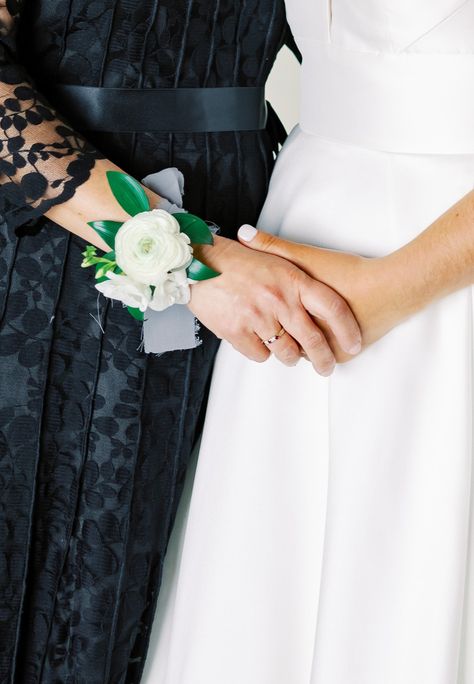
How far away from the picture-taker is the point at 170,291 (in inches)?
40.7

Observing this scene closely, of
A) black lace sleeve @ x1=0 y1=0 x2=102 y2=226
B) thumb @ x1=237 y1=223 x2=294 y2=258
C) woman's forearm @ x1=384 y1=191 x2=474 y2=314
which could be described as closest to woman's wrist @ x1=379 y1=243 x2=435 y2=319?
woman's forearm @ x1=384 y1=191 x2=474 y2=314

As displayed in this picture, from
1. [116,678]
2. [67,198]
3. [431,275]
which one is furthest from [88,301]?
[116,678]

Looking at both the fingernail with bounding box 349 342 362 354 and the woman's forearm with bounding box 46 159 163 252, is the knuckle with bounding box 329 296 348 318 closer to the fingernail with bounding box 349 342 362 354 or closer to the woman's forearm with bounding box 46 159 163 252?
the fingernail with bounding box 349 342 362 354

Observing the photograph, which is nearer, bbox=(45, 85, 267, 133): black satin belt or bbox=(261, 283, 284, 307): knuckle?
bbox=(261, 283, 284, 307): knuckle

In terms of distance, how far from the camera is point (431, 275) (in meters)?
0.99

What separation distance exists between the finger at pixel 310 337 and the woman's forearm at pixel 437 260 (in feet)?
0.32

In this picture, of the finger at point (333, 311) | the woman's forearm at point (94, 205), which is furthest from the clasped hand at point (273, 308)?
the woman's forearm at point (94, 205)

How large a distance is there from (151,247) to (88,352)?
225 mm

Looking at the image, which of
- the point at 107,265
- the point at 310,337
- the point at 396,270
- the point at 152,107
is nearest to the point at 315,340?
the point at 310,337

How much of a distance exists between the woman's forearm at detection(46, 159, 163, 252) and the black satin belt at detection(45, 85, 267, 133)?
0.30 ft

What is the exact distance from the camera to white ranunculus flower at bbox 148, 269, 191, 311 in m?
1.02

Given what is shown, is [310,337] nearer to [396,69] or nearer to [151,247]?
[151,247]

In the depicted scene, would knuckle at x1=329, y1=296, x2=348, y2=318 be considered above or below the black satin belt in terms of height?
below

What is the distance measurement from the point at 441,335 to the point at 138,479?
17.0 inches
